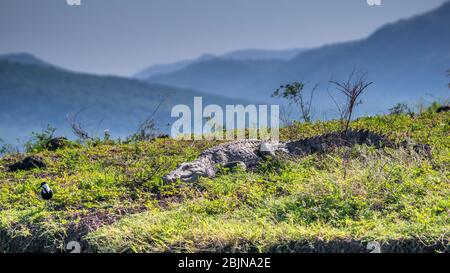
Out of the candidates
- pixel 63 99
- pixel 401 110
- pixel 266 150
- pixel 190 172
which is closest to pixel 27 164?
pixel 190 172

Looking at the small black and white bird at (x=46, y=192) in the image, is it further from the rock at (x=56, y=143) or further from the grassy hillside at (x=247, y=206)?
the rock at (x=56, y=143)

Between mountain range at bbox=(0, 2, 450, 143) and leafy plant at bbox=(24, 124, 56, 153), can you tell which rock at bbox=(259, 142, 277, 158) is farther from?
mountain range at bbox=(0, 2, 450, 143)

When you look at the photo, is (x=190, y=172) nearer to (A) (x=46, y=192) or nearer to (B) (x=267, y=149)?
(B) (x=267, y=149)

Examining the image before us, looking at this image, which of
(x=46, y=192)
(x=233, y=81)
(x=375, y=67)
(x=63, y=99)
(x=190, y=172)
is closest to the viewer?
(x=46, y=192)

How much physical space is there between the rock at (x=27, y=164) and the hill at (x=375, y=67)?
84.0 m

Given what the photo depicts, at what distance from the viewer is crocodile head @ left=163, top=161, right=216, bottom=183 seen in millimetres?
9070

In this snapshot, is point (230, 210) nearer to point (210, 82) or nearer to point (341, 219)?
point (341, 219)

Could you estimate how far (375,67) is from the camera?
105 metres

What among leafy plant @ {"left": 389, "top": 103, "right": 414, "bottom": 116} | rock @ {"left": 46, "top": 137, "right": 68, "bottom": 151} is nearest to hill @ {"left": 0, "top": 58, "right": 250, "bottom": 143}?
rock @ {"left": 46, "top": 137, "right": 68, "bottom": 151}

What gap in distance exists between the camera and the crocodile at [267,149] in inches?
376

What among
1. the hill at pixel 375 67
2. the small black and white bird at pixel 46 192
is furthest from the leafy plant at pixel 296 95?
the hill at pixel 375 67

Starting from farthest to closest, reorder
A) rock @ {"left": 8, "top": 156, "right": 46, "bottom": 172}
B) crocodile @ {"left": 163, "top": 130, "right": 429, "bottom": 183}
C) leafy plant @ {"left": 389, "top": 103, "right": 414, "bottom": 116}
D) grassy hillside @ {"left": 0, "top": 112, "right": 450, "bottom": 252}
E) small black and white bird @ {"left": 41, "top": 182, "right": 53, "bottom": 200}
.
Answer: leafy plant @ {"left": 389, "top": 103, "right": 414, "bottom": 116}, rock @ {"left": 8, "top": 156, "right": 46, "bottom": 172}, crocodile @ {"left": 163, "top": 130, "right": 429, "bottom": 183}, small black and white bird @ {"left": 41, "top": 182, "right": 53, "bottom": 200}, grassy hillside @ {"left": 0, "top": 112, "right": 450, "bottom": 252}

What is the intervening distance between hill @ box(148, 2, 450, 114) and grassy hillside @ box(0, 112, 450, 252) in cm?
8468

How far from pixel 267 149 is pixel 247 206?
226cm
